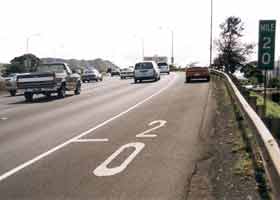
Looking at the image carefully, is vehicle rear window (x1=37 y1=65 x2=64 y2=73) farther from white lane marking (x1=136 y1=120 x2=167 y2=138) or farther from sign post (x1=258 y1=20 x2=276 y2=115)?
sign post (x1=258 y1=20 x2=276 y2=115)

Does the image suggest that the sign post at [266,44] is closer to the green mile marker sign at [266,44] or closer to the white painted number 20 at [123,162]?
the green mile marker sign at [266,44]

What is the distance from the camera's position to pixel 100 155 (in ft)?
34.4

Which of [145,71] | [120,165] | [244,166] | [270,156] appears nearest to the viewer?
[270,156]

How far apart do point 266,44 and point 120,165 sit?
7.15 metres

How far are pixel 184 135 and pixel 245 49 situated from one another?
94666 mm

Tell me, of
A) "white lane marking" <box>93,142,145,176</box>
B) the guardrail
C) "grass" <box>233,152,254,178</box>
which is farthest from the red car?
the guardrail

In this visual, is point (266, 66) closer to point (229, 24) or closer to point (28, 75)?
point (28, 75)

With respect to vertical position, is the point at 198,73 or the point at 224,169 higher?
the point at 198,73

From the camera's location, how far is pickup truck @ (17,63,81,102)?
28.7 meters

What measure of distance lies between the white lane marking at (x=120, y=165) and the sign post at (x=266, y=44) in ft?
16.8

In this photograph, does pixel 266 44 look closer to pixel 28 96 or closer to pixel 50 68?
pixel 28 96

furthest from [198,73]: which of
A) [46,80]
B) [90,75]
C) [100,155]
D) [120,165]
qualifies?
[120,165]

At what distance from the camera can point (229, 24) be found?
107625mm

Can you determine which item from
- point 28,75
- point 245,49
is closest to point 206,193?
Result: point 28,75
